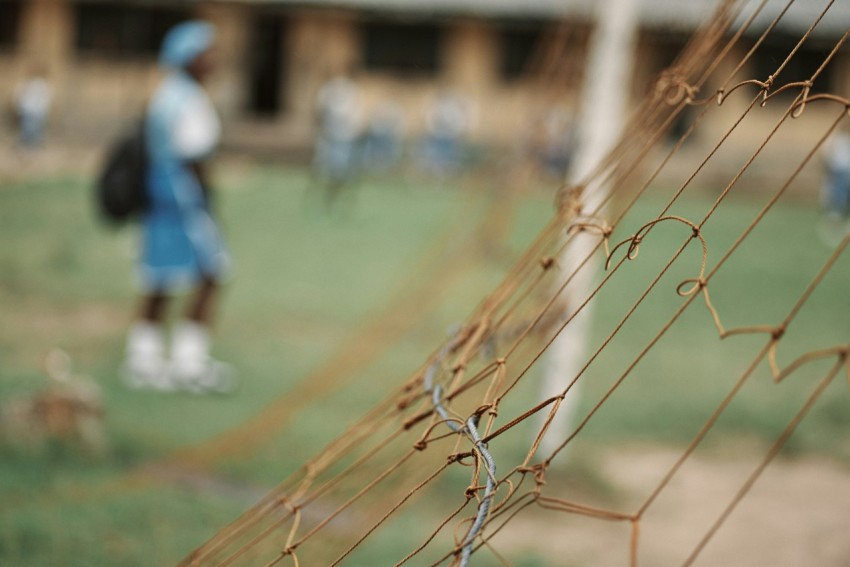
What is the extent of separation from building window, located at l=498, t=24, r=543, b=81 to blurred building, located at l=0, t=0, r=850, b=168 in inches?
0.7

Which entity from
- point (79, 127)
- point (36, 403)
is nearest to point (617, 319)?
point (36, 403)

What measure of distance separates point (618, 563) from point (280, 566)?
1331 mm

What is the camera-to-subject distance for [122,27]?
1745 centimetres

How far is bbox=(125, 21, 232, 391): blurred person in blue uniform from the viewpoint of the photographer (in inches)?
214

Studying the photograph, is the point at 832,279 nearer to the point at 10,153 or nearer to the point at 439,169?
the point at 439,169

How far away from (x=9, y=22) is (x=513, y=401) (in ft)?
47.6

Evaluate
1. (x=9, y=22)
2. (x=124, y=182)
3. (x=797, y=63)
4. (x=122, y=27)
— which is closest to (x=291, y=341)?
(x=124, y=182)

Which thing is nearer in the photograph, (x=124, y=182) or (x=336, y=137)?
(x=124, y=182)

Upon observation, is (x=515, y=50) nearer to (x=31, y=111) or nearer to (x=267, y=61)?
(x=267, y=61)

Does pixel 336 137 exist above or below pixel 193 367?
above

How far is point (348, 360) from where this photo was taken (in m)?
6.31

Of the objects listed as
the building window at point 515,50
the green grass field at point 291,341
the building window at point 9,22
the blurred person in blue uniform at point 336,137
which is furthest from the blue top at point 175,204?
the building window at point 9,22

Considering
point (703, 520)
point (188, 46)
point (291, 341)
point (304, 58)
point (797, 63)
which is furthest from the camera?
point (304, 58)

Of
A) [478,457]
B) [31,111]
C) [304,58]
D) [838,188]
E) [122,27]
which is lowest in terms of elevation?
[478,457]
